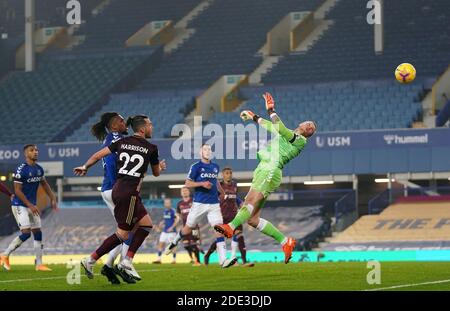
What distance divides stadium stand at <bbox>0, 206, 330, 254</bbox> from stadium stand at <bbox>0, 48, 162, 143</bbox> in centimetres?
470

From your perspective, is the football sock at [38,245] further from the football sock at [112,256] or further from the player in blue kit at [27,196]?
the football sock at [112,256]

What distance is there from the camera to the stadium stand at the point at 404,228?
33000 millimetres

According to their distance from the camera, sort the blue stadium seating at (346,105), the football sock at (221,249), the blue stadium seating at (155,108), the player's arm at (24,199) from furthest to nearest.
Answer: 1. the blue stadium seating at (155,108)
2. the blue stadium seating at (346,105)
3. the football sock at (221,249)
4. the player's arm at (24,199)

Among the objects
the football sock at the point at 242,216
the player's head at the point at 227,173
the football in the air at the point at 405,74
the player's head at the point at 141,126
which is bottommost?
the football sock at the point at 242,216

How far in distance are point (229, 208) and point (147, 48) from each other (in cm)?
2265

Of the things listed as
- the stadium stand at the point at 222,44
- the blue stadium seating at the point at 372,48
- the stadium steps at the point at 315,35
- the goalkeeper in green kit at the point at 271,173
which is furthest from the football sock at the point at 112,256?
the stadium steps at the point at 315,35

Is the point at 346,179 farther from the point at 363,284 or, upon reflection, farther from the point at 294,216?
the point at 363,284

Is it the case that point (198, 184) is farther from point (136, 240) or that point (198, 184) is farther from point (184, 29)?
point (184, 29)

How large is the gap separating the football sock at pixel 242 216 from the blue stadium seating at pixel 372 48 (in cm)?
2320

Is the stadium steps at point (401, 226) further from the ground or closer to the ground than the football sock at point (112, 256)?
closer to the ground

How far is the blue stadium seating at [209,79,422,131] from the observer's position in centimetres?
3806

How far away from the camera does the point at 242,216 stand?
59.1 feet

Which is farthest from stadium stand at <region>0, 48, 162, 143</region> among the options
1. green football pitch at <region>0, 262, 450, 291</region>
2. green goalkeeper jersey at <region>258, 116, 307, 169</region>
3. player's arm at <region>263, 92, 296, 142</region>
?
player's arm at <region>263, 92, 296, 142</region>
